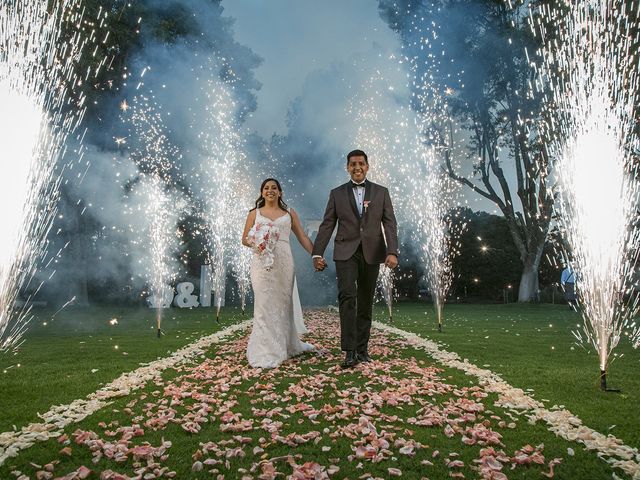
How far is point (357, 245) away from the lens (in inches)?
257

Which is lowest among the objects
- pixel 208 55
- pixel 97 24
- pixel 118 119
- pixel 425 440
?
pixel 425 440

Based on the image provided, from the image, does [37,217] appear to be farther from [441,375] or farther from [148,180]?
[441,375]

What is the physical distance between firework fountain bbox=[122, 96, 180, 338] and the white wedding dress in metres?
15.7

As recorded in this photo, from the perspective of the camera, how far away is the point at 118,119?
73.8ft

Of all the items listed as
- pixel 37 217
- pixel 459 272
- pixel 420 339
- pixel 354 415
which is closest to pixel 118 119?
pixel 37 217

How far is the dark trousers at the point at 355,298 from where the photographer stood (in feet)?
21.1

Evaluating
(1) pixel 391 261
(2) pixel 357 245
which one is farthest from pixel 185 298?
(1) pixel 391 261

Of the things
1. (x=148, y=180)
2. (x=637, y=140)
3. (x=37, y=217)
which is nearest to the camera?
(x=637, y=140)

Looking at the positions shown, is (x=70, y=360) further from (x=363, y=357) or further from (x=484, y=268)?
(x=484, y=268)

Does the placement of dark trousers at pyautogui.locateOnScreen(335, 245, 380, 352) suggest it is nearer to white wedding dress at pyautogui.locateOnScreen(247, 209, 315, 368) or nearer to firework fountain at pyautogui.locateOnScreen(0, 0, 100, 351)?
white wedding dress at pyautogui.locateOnScreen(247, 209, 315, 368)

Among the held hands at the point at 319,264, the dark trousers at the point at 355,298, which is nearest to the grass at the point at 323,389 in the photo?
the dark trousers at the point at 355,298

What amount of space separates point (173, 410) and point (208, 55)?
993 inches

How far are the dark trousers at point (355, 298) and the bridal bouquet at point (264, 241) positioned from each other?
106 centimetres

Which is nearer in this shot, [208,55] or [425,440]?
[425,440]
